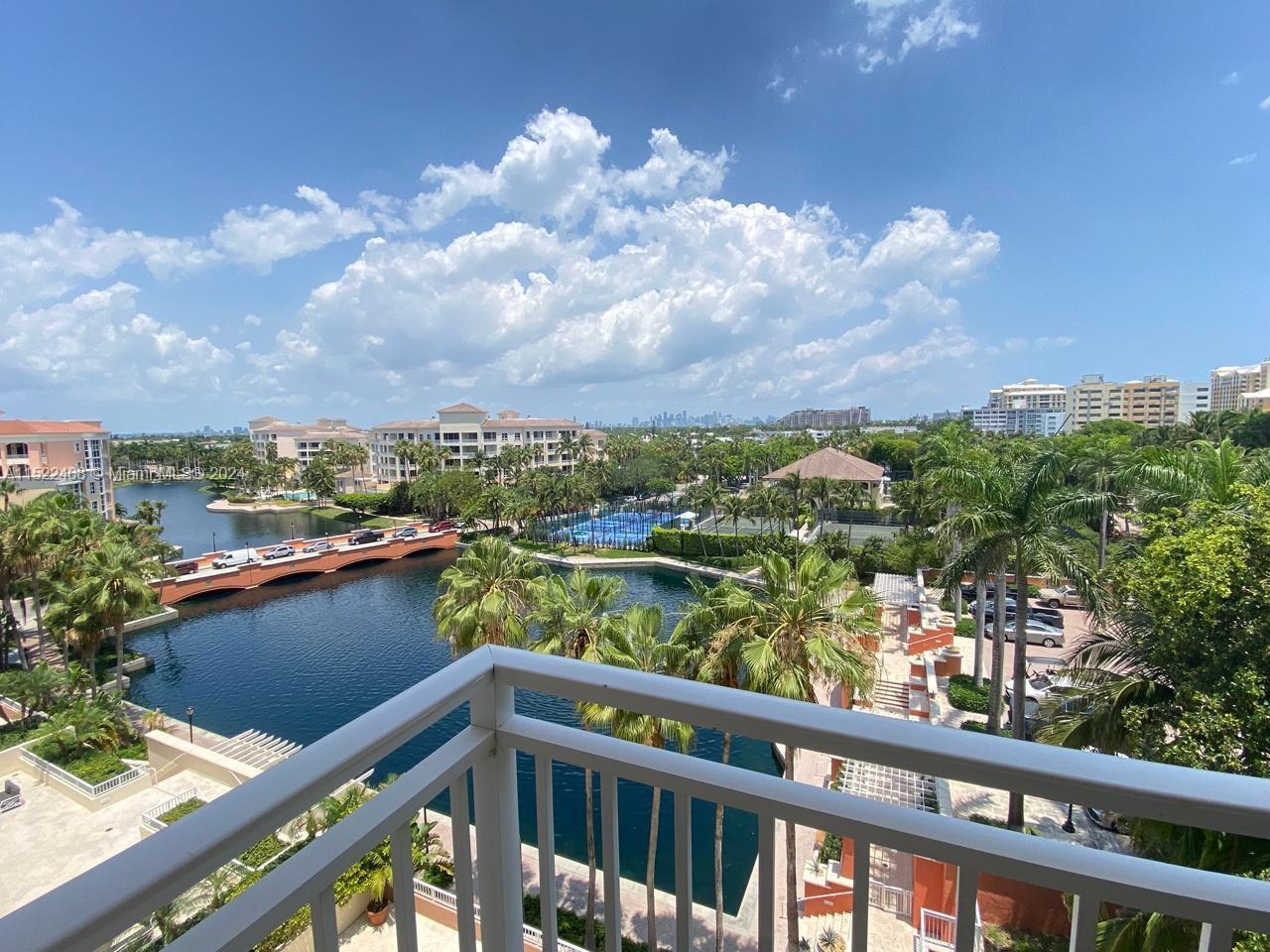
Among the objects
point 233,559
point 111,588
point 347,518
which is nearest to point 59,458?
point 233,559

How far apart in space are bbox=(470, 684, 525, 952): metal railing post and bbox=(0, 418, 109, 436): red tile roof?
34487 mm

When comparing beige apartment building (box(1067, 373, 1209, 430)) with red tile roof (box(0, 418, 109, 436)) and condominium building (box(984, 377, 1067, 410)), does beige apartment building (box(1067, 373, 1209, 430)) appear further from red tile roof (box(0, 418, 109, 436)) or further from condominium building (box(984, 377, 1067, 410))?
red tile roof (box(0, 418, 109, 436))

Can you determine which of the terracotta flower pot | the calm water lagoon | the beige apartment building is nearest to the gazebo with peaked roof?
the calm water lagoon

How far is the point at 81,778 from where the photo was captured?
1009 centimetres

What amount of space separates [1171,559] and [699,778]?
622 cm

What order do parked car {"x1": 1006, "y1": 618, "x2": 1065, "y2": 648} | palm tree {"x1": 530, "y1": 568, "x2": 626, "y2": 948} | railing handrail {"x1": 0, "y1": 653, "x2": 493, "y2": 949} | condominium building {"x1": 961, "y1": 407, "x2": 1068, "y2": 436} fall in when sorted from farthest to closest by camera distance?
condominium building {"x1": 961, "y1": 407, "x2": 1068, "y2": 436} < parked car {"x1": 1006, "y1": 618, "x2": 1065, "y2": 648} < palm tree {"x1": 530, "y1": 568, "x2": 626, "y2": 948} < railing handrail {"x1": 0, "y1": 653, "x2": 493, "y2": 949}

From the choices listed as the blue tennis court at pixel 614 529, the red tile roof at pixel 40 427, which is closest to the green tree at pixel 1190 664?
the blue tennis court at pixel 614 529

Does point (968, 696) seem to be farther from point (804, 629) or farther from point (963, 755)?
point (963, 755)

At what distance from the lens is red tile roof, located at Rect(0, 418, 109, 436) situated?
84.8 ft

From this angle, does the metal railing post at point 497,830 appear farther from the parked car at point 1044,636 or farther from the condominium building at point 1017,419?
the condominium building at point 1017,419

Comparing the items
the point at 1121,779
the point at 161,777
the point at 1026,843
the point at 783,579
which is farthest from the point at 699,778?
the point at 161,777

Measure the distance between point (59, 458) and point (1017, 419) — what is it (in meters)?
98.2

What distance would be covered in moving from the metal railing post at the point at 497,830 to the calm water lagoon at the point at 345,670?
4568mm

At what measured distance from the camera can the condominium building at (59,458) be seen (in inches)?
998
